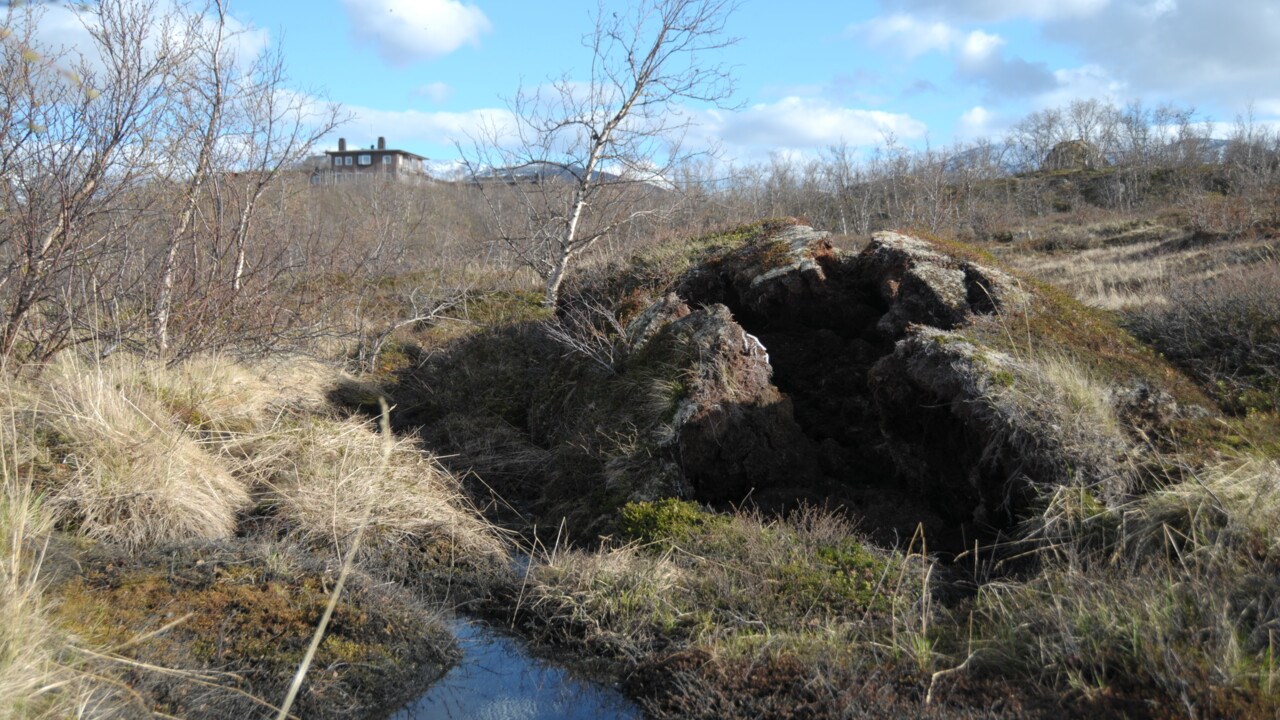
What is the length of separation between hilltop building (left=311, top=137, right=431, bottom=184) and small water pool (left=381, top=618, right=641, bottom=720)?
100 ft

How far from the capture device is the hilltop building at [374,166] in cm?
3916

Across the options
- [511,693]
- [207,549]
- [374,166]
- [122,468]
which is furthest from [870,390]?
[374,166]

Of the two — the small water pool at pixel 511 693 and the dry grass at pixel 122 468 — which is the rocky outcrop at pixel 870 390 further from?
the dry grass at pixel 122 468

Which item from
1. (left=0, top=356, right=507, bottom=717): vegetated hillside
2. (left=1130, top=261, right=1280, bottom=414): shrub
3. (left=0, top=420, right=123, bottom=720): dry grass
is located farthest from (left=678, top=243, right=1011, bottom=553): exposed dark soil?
(left=0, top=420, right=123, bottom=720): dry grass

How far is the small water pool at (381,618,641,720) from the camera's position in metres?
4.58

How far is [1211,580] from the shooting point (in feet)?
13.5

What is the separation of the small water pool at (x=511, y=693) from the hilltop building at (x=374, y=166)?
30578mm

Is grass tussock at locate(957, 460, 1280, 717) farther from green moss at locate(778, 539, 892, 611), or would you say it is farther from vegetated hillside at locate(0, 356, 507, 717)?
vegetated hillside at locate(0, 356, 507, 717)

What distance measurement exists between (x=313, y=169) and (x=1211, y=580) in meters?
13.2

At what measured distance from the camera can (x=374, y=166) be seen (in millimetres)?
49938

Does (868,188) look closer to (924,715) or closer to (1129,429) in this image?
(1129,429)

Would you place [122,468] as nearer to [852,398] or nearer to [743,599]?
[743,599]

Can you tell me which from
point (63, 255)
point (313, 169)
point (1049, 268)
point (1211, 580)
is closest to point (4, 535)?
point (63, 255)

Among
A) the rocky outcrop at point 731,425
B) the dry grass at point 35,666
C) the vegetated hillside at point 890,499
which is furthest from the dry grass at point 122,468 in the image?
the rocky outcrop at point 731,425
